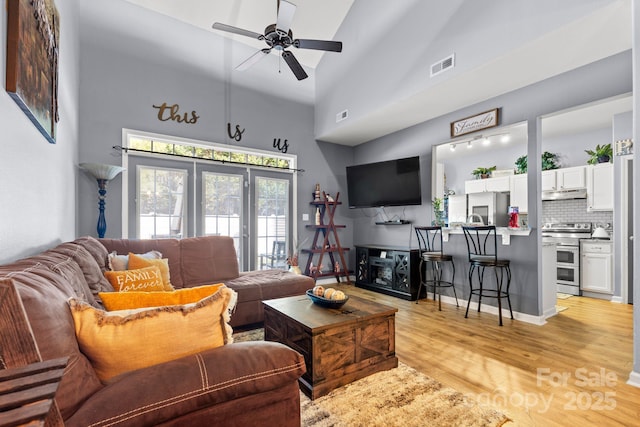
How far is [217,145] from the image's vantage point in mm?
4562

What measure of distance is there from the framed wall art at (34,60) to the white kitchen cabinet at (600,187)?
A: 658 cm

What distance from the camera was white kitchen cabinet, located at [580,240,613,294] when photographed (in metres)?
4.40

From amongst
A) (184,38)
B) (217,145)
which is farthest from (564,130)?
(184,38)

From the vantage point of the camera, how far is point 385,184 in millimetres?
5035

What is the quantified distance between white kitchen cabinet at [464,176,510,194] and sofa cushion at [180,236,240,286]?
5.36m

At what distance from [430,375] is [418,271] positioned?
2.43 metres

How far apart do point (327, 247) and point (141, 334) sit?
4.54 metres

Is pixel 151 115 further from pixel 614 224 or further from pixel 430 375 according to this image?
pixel 614 224

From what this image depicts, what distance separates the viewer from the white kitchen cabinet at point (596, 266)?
14.4 feet

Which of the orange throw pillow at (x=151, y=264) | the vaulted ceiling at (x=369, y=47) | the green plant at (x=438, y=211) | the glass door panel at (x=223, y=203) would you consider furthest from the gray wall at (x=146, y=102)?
the green plant at (x=438, y=211)

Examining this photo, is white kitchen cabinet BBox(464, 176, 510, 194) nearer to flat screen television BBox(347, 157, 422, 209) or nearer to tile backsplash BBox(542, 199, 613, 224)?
tile backsplash BBox(542, 199, 613, 224)

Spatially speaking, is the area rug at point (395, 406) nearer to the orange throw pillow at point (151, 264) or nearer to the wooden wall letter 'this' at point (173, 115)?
the orange throw pillow at point (151, 264)

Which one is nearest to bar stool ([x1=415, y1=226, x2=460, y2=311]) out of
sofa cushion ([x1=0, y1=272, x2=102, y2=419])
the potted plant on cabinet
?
the potted plant on cabinet

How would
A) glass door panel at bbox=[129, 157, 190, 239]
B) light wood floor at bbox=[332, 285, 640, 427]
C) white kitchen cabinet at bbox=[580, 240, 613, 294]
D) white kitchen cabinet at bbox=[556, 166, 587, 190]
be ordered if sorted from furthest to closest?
1. white kitchen cabinet at bbox=[556, 166, 587, 190]
2. white kitchen cabinet at bbox=[580, 240, 613, 294]
3. glass door panel at bbox=[129, 157, 190, 239]
4. light wood floor at bbox=[332, 285, 640, 427]
